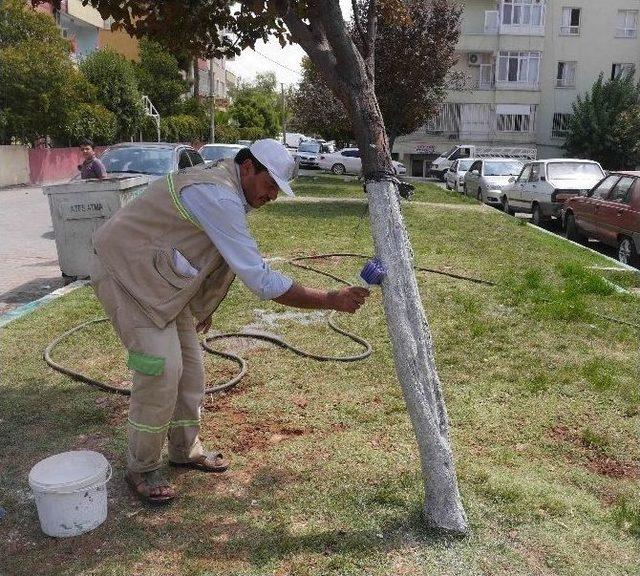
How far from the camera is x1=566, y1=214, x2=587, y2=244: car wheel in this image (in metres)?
13.0

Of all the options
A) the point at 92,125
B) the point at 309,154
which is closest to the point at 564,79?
the point at 309,154

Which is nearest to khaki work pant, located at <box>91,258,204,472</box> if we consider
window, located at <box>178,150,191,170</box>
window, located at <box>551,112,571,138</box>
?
window, located at <box>178,150,191,170</box>

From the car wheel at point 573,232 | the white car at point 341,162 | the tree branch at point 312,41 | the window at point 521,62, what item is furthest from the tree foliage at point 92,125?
the window at point 521,62

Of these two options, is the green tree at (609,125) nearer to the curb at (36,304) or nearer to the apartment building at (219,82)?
the apartment building at (219,82)

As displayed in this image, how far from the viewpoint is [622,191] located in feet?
36.4

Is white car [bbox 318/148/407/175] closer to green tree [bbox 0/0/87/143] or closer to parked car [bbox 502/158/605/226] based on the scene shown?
green tree [bbox 0/0/87/143]

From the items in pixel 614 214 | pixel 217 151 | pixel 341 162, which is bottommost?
pixel 341 162

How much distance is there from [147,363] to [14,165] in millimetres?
23123

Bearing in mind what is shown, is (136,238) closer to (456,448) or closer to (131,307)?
(131,307)

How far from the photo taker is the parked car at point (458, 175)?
25125 mm

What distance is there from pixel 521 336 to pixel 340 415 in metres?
2.43

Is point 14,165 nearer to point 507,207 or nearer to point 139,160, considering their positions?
point 139,160

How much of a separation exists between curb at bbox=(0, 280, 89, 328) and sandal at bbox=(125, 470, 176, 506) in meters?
3.39

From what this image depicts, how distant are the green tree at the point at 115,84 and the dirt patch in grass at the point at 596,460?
28086mm
